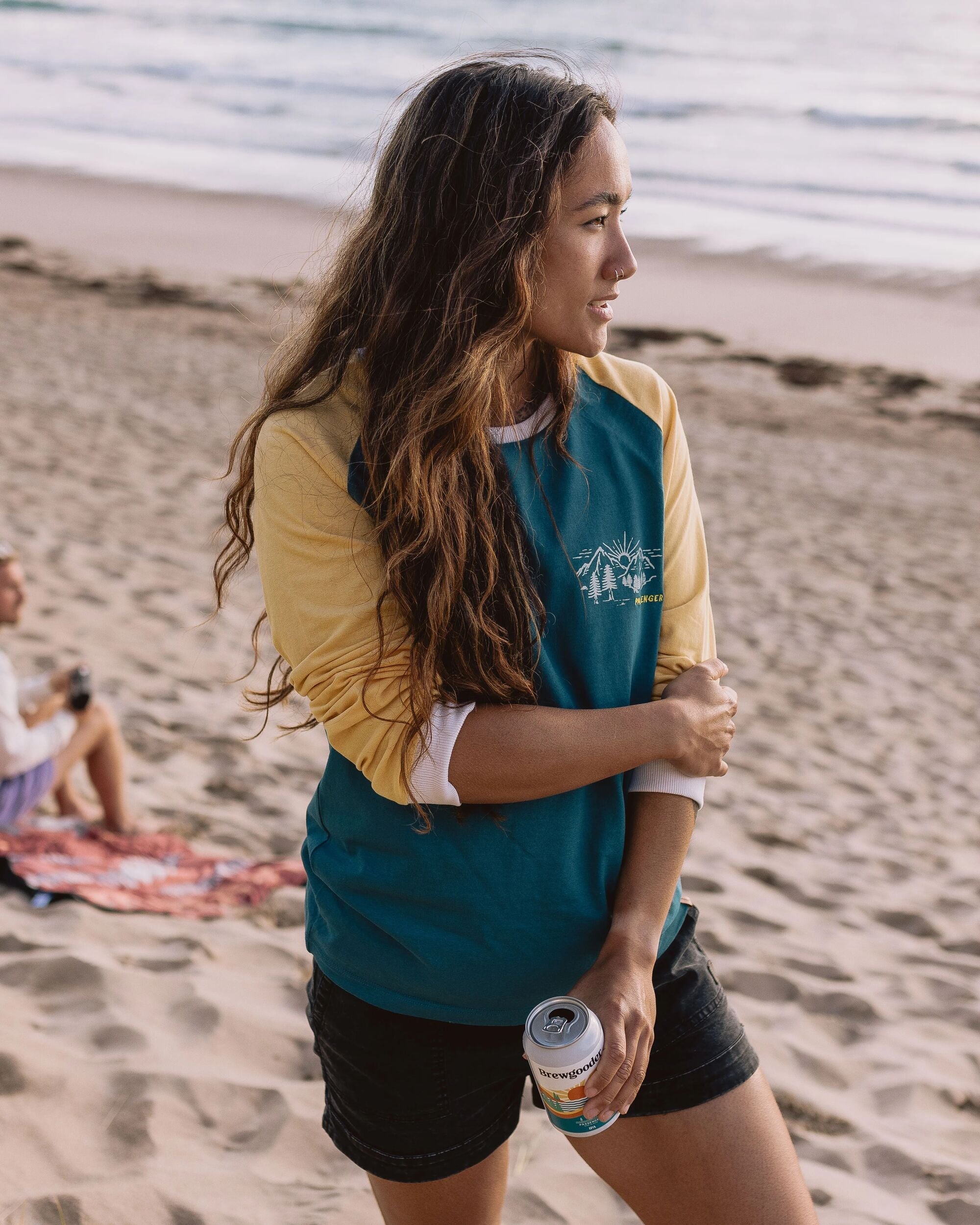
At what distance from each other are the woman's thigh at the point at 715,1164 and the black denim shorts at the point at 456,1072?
20 millimetres

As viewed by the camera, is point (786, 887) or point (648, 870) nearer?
point (648, 870)

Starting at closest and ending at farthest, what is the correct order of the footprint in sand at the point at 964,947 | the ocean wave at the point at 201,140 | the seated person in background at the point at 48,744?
the seated person in background at the point at 48,744 < the footprint in sand at the point at 964,947 < the ocean wave at the point at 201,140

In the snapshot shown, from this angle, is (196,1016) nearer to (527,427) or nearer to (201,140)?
(527,427)

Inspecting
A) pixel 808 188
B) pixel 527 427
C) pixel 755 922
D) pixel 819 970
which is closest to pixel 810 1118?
pixel 819 970

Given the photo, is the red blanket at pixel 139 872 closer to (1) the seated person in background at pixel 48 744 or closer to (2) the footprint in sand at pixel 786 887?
(1) the seated person in background at pixel 48 744

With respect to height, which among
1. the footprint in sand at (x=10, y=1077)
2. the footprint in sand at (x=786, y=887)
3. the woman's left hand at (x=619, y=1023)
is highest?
the woman's left hand at (x=619, y=1023)

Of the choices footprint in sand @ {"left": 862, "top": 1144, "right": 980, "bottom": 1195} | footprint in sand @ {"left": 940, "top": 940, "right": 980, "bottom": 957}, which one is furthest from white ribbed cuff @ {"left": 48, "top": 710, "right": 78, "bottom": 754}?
footprint in sand @ {"left": 940, "top": 940, "right": 980, "bottom": 957}

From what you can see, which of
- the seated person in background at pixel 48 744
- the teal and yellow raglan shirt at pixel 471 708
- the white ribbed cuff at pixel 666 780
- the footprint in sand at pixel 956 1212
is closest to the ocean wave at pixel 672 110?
the seated person in background at pixel 48 744

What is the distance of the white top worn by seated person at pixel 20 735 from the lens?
3.71 meters

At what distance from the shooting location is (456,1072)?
1.62 m

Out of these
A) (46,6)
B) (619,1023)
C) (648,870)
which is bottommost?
(619,1023)

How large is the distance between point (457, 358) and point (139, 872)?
2.68 m

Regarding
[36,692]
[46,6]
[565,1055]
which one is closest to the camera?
[565,1055]

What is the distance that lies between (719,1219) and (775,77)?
1278 inches
